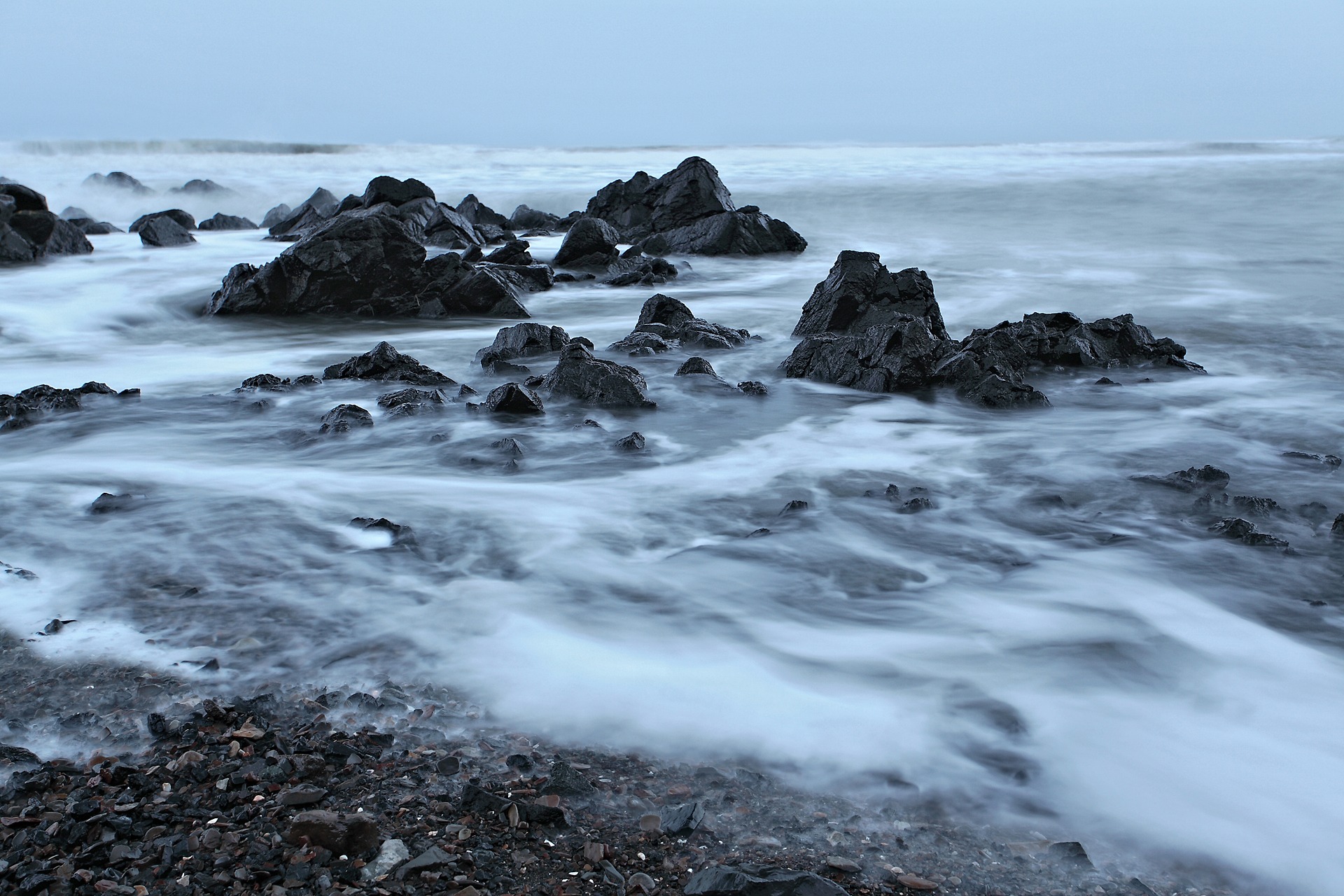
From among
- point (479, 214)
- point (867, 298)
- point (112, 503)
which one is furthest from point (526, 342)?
point (479, 214)

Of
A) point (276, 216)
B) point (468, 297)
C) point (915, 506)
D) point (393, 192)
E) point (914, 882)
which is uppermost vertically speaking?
point (393, 192)

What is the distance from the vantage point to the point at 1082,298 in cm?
1034

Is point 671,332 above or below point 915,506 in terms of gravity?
above

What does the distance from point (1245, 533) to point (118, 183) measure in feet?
75.5

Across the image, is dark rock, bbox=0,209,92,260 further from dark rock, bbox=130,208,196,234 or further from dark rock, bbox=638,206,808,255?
dark rock, bbox=638,206,808,255

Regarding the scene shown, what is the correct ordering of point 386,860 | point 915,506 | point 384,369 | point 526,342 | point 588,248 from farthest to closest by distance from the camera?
1. point 588,248
2. point 526,342
3. point 384,369
4. point 915,506
5. point 386,860

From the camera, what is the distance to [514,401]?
5.91 m

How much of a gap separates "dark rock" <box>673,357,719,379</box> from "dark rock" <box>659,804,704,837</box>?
457 cm

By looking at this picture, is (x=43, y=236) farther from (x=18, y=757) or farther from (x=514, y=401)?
(x=18, y=757)

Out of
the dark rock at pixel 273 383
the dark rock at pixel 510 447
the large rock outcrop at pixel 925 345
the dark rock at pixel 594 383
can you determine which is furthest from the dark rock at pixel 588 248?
the dark rock at pixel 510 447

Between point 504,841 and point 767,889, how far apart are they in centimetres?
58

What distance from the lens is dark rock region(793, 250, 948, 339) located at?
24.7 ft


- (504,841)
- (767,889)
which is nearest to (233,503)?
(504,841)

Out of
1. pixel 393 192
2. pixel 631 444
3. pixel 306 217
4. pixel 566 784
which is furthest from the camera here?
pixel 306 217
